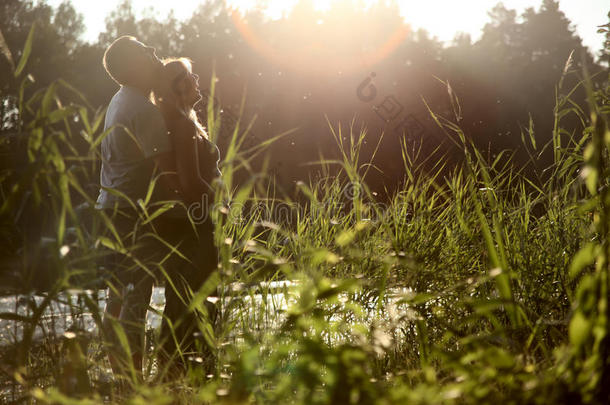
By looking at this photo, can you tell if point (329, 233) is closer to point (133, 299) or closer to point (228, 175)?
point (133, 299)

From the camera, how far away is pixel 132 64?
9.12 feet

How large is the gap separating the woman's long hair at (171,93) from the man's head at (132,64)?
60 mm

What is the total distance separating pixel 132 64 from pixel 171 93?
0.26 meters

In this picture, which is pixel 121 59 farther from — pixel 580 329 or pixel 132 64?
pixel 580 329

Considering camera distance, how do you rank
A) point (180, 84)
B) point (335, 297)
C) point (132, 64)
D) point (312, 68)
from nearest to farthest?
point (335, 297) < point (180, 84) < point (132, 64) < point (312, 68)

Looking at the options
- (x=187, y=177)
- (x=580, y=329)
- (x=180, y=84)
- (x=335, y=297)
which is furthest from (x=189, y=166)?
(x=580, y=329)

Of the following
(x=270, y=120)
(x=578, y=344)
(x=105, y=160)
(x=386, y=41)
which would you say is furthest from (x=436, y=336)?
(x=386, y=41)

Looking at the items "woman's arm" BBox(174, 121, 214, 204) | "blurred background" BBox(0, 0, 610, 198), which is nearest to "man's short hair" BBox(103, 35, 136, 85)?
"woman's arm" BBox(174, 121, 214, 204)

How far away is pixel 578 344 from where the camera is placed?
0.87m

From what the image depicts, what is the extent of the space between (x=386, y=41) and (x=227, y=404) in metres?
25.7

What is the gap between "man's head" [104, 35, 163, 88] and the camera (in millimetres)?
2771

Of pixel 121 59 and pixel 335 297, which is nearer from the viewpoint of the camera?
pixel 335 297

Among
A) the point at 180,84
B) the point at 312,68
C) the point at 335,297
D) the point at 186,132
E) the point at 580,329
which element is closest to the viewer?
the point at 580,329

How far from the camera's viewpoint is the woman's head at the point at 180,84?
2635 millimetres
